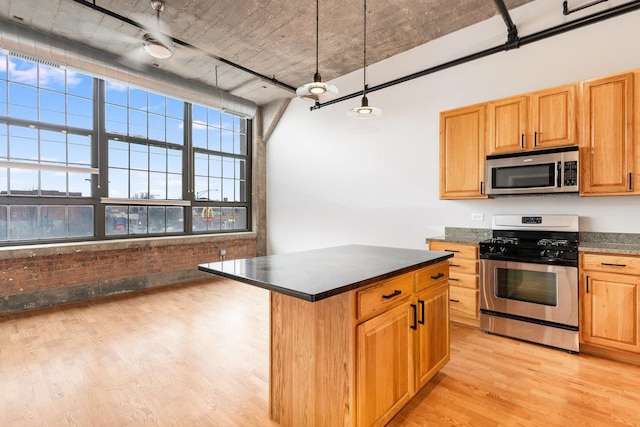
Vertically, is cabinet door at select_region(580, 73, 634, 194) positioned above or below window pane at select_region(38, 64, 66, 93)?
below

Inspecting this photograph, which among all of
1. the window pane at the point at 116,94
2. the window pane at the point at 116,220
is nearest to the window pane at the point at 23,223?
the window pane at the point at 116,220

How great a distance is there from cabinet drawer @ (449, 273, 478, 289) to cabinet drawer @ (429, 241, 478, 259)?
0.21 metres

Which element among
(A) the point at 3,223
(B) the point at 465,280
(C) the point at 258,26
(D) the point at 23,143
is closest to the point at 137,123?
(D) the point at 23,143

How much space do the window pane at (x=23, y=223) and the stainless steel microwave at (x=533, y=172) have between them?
220 inches

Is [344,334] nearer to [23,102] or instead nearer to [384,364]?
[384,364]

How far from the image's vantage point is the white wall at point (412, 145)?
3.08 meters

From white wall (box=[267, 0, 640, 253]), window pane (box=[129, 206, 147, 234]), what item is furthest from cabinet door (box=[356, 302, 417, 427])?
window pane (box=[129, 206, 147, 234])

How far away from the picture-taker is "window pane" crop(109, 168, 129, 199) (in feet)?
15.6

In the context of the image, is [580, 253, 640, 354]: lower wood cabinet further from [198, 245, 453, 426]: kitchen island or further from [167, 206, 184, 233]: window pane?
[167, 206, 184, 233]: window pane

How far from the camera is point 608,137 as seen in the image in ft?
9.05

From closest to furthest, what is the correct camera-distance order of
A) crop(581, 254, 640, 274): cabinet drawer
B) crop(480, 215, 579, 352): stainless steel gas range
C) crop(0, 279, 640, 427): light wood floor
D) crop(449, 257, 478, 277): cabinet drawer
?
crop(0, 279, 640, 427): light wood floor → crop(581, 254, 640, 274): cabinet drawer → crop(480, 215, 579, 352): stainless steel gas range → crop(449, 257, 478, 277): cabinet drawer

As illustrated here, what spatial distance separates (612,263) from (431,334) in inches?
68.0

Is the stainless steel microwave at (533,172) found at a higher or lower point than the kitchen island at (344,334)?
higher

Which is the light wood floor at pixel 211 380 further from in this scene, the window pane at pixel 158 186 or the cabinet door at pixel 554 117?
the window pane at pixel 158 186
